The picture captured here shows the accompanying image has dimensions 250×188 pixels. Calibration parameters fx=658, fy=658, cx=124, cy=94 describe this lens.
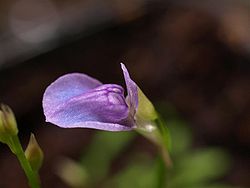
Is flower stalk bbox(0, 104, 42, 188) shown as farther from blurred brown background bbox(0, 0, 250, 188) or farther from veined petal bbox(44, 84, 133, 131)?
blurred brown background bbox(0, 0, 250, 188)

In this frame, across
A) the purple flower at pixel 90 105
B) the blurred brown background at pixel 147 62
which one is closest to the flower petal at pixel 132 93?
the purple flower at pixel 90 105

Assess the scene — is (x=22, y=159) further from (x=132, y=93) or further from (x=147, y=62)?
(x=147, y=62)

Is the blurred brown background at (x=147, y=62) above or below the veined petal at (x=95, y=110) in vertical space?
below

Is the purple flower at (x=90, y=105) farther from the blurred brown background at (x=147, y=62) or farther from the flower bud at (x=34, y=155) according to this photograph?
the blurred brown background at (x=147, y=62)

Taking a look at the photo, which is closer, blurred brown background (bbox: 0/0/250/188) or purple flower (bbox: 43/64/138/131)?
purple flower (bbox: 43/64/138/131)

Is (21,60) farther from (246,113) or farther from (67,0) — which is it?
(246,113)

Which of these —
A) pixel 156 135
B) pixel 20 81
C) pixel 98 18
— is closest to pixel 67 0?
pixel 98 18

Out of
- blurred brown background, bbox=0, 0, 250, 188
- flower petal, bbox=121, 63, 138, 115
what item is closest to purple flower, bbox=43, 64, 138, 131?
flower petal, bbox=121, 63, 138, 115
